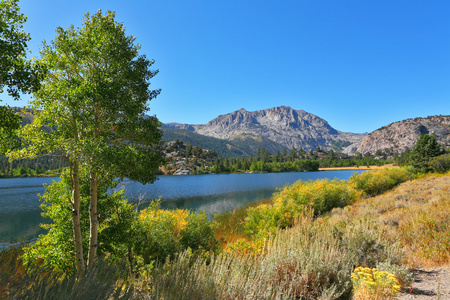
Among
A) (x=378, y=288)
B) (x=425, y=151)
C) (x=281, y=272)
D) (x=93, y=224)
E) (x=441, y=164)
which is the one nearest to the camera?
(x=378, y=288)

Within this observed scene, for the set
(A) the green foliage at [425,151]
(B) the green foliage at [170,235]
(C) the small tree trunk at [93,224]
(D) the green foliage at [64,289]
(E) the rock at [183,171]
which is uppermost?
(A) the green foliage at [425,151]

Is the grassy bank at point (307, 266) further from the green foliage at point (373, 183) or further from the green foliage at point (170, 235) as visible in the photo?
the green foliage at point (373, 183)

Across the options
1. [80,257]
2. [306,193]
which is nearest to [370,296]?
[80,257]

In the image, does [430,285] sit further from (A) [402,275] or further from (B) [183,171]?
(B) [183,171]

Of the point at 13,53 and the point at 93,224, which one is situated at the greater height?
the point at 13,53

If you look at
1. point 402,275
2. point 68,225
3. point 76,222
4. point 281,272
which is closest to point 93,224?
point 76,222

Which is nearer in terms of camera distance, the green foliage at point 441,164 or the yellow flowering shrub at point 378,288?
the yellow flowering shrub at point 378,288

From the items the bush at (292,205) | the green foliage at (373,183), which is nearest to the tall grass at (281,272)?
the bush at (292,205)

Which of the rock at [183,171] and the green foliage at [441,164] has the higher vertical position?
the green foliage at [441,164]

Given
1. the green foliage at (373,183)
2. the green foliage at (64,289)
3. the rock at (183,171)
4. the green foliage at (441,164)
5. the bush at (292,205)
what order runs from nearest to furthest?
the green foliage at (64,289) → the bush at (292,205) → the green foliage at (373,183) → the green foliage at (441,164) → the rock at (183,171)

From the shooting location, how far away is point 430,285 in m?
3.67

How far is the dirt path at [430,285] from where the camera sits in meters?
3.26

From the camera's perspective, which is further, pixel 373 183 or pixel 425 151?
pixel 425 151

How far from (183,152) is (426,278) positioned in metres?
157
